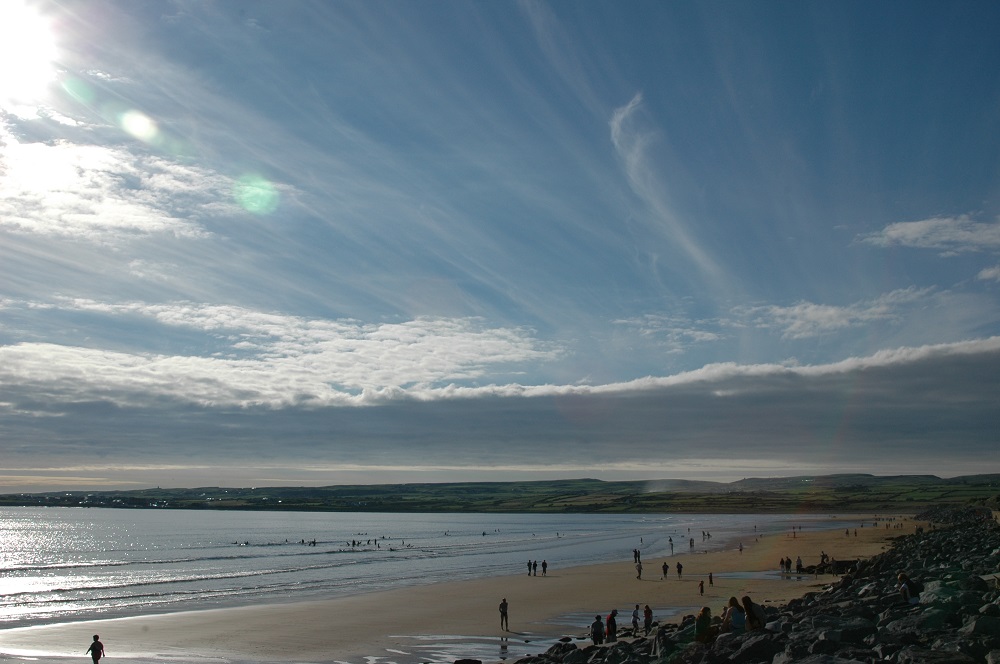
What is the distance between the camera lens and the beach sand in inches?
981

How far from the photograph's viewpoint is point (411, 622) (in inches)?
1230

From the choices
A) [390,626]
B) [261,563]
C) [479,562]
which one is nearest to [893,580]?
[390,626]

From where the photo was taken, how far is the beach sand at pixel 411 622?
2491 cm

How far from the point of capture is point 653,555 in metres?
69.2

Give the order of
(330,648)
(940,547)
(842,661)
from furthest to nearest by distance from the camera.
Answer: (940,547) → (330,648) → (842,661)

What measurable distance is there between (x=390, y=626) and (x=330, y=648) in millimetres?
5068

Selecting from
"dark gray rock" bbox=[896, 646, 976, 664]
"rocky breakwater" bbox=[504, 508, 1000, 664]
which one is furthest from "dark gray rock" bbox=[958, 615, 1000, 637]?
"dark gray rock" bbox=[896, 646, 976, 664]

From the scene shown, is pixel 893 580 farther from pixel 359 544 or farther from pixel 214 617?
pixel 359 544

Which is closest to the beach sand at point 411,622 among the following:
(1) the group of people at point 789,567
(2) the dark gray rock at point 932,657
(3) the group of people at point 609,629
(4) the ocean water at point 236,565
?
(1) the group of people at point 789,567

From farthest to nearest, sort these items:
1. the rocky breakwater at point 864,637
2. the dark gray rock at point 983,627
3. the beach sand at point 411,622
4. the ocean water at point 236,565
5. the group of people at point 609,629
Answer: the ocean water at point 236,565
the beach sand at point 411,622
the group of people at point 609,629
the dark gray rock at point 983,627
the rocky breakwater at point 864,637

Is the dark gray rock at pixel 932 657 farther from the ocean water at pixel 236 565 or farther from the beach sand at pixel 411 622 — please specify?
the ocean water at pixel 236 565

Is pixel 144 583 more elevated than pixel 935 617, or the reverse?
pixel 935 617

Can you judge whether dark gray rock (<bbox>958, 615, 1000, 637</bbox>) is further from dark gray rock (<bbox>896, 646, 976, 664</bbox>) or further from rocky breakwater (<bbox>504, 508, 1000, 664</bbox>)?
dark gray rock (<bbox>896, 646, 976, 664</bbox>)

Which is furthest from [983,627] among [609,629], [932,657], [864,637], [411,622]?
[411,622]
